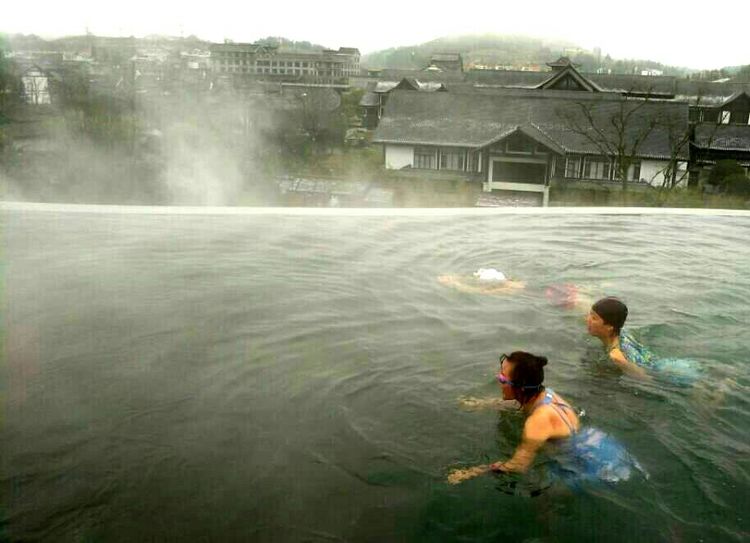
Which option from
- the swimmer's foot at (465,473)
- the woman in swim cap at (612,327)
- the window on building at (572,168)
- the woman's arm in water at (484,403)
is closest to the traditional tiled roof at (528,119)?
the window on building at (572,168)

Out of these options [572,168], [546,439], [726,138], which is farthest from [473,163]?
[546,439]

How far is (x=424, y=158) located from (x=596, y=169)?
184 inches

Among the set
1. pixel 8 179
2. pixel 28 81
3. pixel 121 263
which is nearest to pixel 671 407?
pixel 121 263

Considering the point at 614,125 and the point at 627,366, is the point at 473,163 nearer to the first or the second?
the point at 614,125

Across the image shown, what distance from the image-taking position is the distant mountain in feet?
198

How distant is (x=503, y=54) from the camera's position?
75.6 meters

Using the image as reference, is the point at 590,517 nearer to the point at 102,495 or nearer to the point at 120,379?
the point at 102,495

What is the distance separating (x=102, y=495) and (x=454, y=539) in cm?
124

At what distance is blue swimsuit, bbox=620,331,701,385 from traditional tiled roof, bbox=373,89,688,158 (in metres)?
14.3

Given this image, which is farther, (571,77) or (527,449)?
(571,77)

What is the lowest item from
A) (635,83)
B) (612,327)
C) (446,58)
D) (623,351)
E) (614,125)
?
(623,351)

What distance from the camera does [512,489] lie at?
2.59 metres

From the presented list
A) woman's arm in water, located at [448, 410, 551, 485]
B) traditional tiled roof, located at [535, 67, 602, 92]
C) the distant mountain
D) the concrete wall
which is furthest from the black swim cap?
the distant mountain

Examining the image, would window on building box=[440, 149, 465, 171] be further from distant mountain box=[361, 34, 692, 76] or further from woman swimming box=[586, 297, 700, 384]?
distant mountain box=[361, 34, 692, 76]
